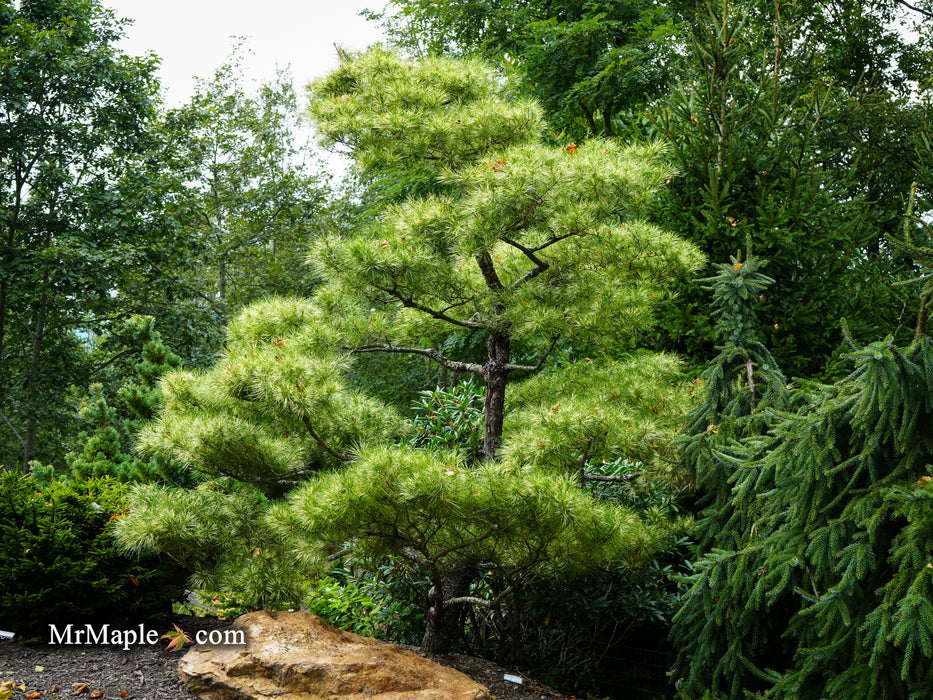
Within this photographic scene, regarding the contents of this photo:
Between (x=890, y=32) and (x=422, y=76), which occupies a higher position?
(x=890, y=32)

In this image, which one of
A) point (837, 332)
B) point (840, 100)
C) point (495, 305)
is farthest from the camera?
point (840, 100)

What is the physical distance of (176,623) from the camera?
457 centimetres

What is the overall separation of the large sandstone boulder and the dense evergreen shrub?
0.80 m

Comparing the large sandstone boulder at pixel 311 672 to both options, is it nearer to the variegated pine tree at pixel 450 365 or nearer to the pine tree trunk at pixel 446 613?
the variegated pine tree at pixel 450 365

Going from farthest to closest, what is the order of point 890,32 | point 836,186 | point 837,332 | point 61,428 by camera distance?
point 61,428 < point 890,32 < point 836,186 < point 837,332

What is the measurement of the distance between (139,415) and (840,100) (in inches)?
306

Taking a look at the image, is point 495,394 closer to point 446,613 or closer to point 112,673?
point 446,613

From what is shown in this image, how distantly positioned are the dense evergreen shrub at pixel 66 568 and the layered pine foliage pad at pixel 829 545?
9.74ft

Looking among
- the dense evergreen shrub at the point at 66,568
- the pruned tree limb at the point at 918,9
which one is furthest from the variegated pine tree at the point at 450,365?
the pruned tree limb at the point at 918,9

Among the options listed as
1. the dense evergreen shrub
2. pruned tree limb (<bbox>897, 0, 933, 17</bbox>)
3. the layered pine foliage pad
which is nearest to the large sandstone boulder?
the dense evergreen shrub

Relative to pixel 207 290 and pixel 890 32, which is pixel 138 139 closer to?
pixel 207 290

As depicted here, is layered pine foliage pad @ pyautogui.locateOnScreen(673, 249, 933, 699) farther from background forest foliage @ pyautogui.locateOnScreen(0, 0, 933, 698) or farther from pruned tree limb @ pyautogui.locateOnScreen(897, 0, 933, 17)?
pruned tree limb @ pyautogui.locateOnScreen(897, 0, 933, 17)

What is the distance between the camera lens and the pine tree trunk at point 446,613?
14.1ft

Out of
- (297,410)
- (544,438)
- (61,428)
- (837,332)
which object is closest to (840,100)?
(837,332)
